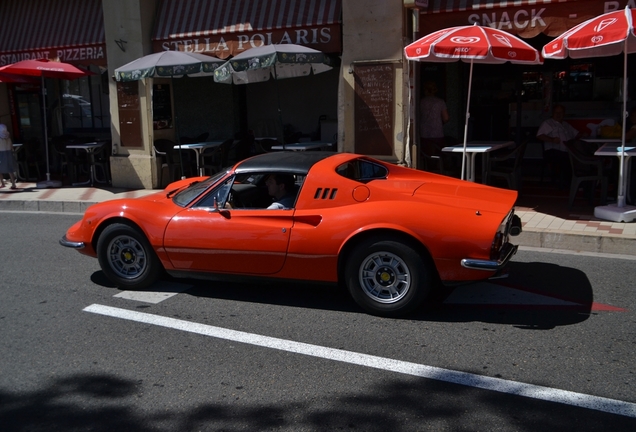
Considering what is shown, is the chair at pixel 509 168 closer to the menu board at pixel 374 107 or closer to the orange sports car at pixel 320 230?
the menu board at pixel 374 107

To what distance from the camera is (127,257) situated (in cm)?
639

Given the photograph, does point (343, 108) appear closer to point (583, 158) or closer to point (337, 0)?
point (337, 0)

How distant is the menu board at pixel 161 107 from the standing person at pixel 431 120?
5550 mm

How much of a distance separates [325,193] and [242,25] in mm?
7733

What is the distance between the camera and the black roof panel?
5945mm

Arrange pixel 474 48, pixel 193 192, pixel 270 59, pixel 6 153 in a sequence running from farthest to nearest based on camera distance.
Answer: pixel 6 153 < pixel 270 59 < pixel 474 48 < pixel 193 192

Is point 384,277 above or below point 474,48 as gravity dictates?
below

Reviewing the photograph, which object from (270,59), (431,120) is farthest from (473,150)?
(270,59)

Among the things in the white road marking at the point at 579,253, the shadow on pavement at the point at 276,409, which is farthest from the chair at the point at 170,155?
the shadow on pavement at the point at 276,409

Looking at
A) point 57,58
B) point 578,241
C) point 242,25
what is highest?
point 242,25

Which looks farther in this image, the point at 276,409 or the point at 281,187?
the point at 281,187

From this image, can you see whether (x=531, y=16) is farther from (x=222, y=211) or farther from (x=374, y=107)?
(x=222, y=211)

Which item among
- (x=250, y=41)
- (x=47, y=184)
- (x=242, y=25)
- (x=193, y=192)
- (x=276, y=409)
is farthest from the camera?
(x=47, y=184)

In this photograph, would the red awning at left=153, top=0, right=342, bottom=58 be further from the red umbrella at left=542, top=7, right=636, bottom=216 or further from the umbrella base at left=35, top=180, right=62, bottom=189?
the red umbrella at left=542, top=7, right=636, bottom=216
